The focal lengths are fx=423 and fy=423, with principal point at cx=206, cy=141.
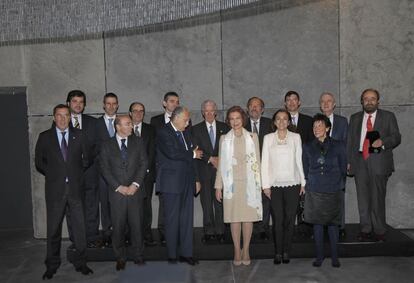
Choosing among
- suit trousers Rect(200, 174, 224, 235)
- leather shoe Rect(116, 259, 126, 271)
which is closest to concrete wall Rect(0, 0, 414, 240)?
suit trousers Rect(200, 174, 224, 235)

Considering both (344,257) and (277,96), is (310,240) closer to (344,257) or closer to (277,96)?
(344,257)

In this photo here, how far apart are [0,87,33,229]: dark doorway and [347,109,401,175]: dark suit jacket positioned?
479cm

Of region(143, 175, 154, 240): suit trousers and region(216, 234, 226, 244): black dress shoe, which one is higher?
region(143, 175, 154, 240): suit trousers

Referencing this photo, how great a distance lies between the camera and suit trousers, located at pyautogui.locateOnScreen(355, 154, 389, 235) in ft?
16.5

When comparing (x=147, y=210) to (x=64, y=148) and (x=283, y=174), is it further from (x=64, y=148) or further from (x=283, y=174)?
(x=283, y=174)

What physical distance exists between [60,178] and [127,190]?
2.26 ft

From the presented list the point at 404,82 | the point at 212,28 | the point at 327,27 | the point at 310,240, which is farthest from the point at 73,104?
the point at 404,82

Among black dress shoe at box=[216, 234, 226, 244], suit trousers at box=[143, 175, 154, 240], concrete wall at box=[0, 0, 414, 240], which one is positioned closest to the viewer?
black dress shoe at box=[216, 234, 226, 244]

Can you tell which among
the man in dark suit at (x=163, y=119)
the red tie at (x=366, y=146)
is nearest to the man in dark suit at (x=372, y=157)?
the red tie at (x=366, y=146)

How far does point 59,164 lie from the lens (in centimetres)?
434

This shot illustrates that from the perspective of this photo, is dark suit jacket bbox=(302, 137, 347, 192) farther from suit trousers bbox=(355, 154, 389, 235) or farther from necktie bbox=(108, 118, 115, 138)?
necktie bbox=(108, 118, 115, 138)

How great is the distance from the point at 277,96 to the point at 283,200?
1.96 m

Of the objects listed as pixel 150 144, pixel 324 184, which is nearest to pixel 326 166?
pixel 324 184

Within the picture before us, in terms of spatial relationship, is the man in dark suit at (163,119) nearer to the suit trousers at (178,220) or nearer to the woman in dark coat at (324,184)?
the suit trousers at (178,220)
